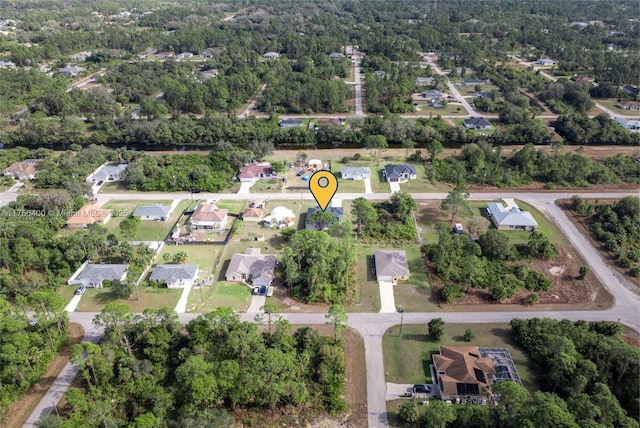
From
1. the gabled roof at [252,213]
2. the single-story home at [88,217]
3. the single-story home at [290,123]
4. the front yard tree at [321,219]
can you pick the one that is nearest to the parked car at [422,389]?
the front yard tree at [321,219]

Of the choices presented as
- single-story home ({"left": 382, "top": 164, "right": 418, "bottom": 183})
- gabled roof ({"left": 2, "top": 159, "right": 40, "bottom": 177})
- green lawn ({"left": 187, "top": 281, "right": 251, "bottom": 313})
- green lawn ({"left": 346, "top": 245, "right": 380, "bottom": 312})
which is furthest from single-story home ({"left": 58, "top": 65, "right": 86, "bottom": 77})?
green lawn ({"left": 346, "top": 245, "right": 380, "bottom": 312})

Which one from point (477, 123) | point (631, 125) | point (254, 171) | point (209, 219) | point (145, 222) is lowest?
point (631, 125)

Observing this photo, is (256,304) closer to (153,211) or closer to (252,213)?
(252,213)

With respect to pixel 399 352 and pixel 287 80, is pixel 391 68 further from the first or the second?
pixel 399 352

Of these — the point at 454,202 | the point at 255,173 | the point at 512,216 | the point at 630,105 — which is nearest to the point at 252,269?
the point at 255,173

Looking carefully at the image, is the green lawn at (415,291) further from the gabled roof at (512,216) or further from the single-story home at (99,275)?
the single-story home at (99,275)
